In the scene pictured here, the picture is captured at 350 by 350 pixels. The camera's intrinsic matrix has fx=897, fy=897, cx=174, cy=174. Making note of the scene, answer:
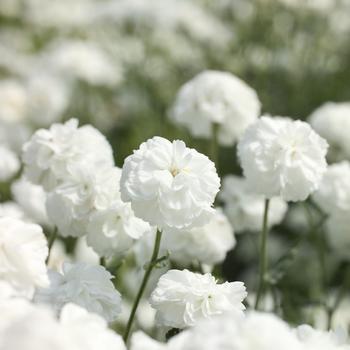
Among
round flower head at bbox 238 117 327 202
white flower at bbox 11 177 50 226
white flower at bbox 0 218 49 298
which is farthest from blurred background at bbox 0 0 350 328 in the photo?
white flower at bbox 0 218 49 298

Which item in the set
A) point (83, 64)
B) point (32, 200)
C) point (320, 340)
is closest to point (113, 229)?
point (320, 340)

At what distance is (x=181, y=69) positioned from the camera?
15.3 ft

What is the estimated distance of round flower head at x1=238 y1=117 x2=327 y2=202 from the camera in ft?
5.97

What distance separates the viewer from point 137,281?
8.46 ft

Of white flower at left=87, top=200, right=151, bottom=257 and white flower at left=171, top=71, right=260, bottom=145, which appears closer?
white flower at left=87, top=200, right=151, bottom=257

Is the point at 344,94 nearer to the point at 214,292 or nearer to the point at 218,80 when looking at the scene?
the point at 218,80

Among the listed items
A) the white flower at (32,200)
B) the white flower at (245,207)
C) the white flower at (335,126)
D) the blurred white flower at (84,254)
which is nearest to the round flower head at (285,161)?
the white flower at (245,207)

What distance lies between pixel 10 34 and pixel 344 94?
2697 mm

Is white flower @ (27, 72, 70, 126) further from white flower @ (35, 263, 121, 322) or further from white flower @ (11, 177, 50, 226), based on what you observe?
white flower @ (35, 263, 121, 322)


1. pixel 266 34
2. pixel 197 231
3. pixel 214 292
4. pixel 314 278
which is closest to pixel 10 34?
pixel 266 34

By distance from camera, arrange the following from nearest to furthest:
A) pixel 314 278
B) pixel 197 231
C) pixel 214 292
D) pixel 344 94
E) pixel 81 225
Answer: pixel 214 292
pixel 81 225
pixel 197 231
pixel 314 278
pixel 344 94

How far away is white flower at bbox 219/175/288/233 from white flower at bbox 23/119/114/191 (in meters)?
0.59

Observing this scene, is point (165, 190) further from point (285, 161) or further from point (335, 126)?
point (335, 126)

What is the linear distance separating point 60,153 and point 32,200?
0.56 meters
